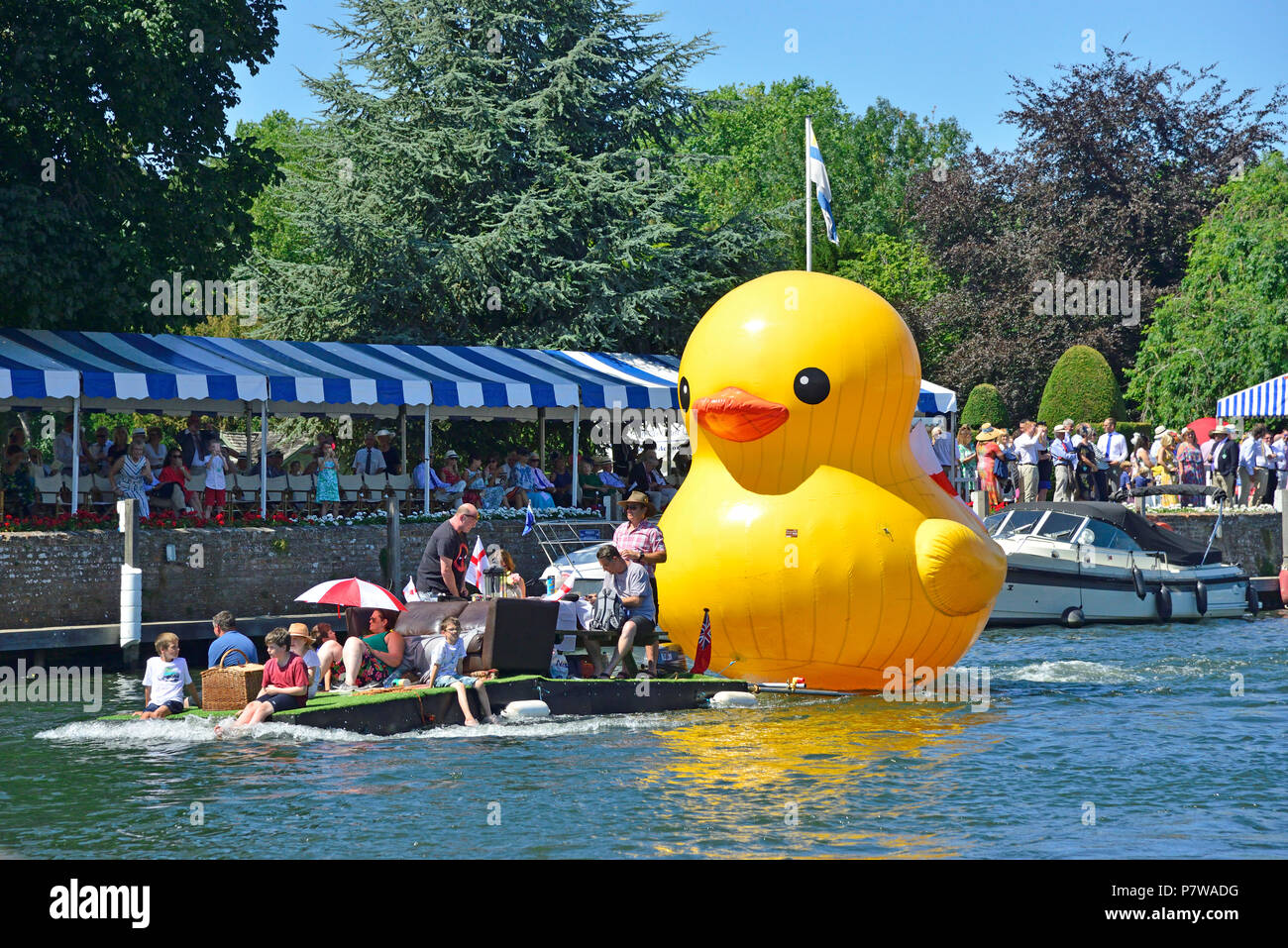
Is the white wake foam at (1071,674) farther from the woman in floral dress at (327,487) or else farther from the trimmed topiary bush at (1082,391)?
the trimmed topiary bush at (1082,391)

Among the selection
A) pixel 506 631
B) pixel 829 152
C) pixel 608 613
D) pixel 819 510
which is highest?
pixel 829 152

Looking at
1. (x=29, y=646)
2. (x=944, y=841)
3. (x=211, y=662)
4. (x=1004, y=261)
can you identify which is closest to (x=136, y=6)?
(x=29, y=646)

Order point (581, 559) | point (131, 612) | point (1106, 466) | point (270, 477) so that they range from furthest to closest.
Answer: point (1106, 466) < point (270, 477) < point (581, 559) < point (131, 612)

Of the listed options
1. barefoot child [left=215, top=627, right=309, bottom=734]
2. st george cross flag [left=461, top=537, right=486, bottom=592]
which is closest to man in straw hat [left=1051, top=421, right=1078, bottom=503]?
st george cross flag [left=461, top=537, right=486, bottom=592]

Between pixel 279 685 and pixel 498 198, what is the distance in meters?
23.7

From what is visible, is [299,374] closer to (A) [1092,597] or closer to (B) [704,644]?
(B) [704,644]

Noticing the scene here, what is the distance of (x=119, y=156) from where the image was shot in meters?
30.1

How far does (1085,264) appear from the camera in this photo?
50.1m

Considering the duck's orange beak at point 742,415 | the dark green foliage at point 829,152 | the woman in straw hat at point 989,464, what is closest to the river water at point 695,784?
the duck's orange beak at point 742,415

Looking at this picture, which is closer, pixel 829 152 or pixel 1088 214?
pixel 1088 214

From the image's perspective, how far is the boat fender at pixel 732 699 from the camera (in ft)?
54.4

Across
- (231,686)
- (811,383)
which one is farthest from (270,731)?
(811,383)
